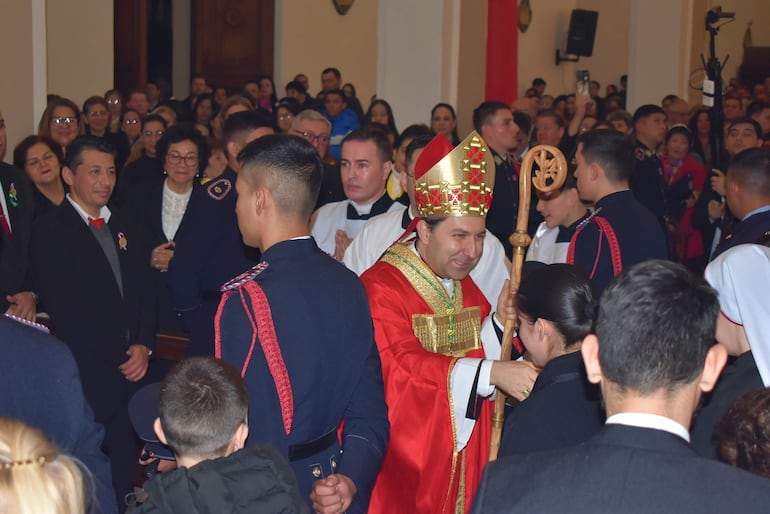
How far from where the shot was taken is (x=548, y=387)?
8.75 feet

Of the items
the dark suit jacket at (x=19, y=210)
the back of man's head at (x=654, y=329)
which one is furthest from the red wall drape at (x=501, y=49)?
the back of man's head at (x=654, y=329)

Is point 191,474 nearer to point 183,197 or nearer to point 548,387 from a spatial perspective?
point 548,387

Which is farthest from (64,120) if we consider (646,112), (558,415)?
(646,112)

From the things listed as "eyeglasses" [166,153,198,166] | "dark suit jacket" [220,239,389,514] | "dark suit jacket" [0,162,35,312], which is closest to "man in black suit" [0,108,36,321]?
"dark suit jacket" [0,162,35,312]

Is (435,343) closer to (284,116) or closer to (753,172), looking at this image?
(753,172)

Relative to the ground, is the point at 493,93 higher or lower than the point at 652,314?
higher

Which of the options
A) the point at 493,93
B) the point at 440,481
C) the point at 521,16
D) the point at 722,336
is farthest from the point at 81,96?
the point at 521,16

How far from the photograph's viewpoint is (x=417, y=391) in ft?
12.0

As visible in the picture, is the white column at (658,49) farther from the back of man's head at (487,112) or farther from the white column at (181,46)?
the back of man's head at (487,112)

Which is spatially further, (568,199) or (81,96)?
(81,96)

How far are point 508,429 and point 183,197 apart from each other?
12.0 feet

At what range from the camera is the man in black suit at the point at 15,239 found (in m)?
4.86

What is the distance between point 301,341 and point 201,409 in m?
0.46

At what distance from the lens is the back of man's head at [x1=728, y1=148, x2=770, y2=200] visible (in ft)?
17.0
